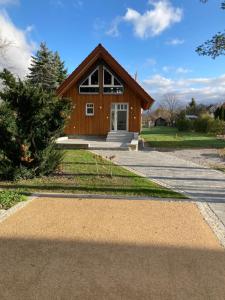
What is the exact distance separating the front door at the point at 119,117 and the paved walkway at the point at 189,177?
9232 millimetres

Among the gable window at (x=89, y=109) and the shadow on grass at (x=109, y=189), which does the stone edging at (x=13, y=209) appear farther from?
the gable window at (x=89, y=109)

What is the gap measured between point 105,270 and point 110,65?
18895 mm

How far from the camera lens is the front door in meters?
21.8

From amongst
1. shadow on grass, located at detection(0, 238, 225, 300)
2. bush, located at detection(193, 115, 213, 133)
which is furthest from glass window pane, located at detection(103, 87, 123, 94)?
shadow on grass, located at detection(0, 238, 225, 300)

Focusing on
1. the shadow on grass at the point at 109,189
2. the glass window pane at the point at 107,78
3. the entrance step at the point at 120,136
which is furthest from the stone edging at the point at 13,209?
the glass window pane at the point at 107,78

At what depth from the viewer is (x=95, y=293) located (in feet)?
10.0

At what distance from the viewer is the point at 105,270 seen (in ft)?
11.5

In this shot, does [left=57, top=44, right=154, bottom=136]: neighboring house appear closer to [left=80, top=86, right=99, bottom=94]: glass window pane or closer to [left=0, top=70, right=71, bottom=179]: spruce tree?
[left=80, top=86, right=99, bottom=94]: glass window pane

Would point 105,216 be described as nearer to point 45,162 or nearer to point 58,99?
point 45,162

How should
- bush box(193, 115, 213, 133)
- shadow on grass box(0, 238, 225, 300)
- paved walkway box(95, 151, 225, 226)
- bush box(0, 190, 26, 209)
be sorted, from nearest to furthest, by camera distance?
shadow on grass box(0, 238, 225, 300) → bush box(0, 190, 26, 209) → paved walkway box(95, 151, 225, 226) → bush box(193, 115, 213, 133)

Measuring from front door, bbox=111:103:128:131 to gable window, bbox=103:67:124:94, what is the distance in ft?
3.23

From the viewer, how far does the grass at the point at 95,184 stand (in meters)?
7.12

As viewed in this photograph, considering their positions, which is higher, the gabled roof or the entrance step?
the gabled roof

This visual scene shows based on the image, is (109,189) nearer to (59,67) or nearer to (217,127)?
(217,127)
